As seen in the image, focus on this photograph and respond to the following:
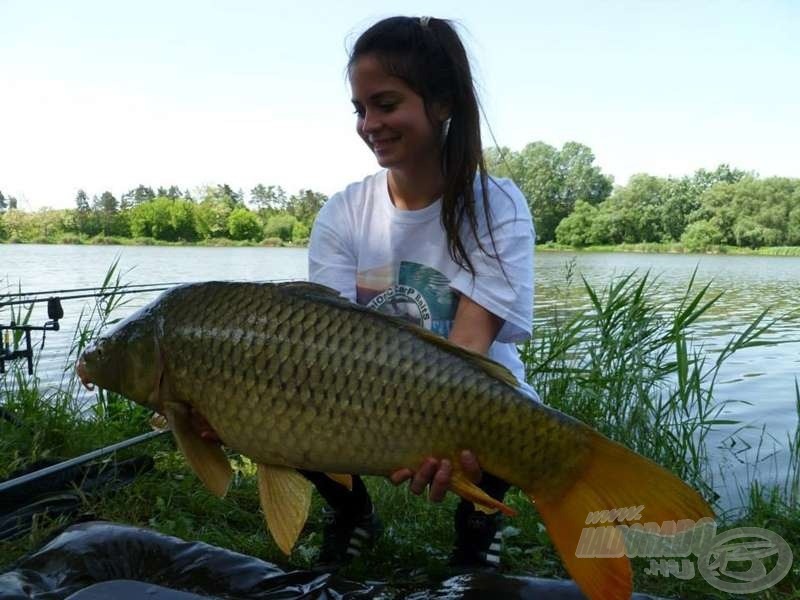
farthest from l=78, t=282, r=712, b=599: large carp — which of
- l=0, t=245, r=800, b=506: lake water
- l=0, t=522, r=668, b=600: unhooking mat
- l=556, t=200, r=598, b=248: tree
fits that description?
l=556, t=200, r=598, b=248: tree

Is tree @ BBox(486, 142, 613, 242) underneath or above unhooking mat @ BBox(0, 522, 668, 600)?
above

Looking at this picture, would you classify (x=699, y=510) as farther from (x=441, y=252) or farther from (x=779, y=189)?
(x=779, y=189)

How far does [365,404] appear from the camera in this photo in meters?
1.11

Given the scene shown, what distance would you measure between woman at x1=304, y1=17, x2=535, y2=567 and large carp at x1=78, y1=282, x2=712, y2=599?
14.1 inches

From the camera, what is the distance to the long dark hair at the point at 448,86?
155cm

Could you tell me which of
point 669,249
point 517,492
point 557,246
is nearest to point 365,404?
point 517,492

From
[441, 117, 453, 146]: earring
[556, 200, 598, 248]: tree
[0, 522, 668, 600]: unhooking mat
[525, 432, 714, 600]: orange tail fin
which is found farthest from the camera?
[556, 200, 598, 248]: tree

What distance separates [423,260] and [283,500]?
699mm

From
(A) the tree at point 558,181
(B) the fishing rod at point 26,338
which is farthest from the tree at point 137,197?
(B) the fishing rod at point 26,338

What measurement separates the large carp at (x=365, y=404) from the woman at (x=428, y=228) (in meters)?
0.36

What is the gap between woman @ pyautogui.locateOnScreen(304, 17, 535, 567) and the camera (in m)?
1.57

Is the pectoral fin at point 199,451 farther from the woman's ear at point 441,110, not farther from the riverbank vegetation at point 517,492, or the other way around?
the woman's ear at point 441,110

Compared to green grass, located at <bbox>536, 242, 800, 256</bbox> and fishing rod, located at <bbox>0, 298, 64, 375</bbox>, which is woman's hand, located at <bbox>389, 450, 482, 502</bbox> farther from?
green grass, located at <bbox>536, 242, 800, 256</bbox>

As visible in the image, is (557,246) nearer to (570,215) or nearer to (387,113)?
(570,215)
